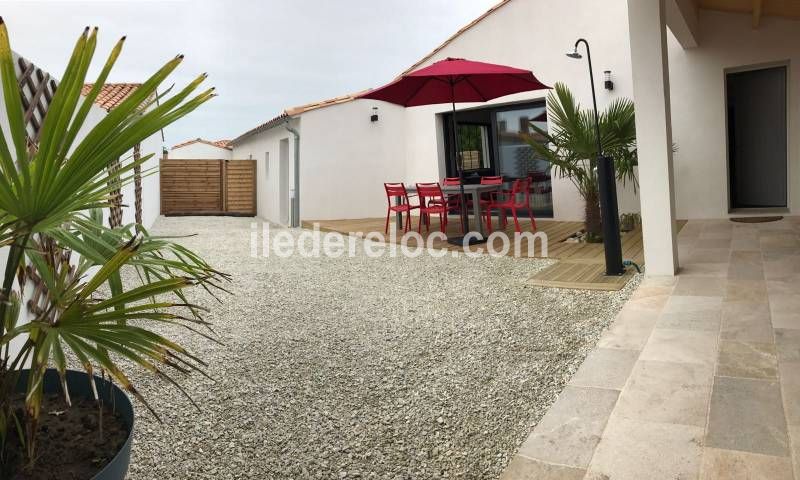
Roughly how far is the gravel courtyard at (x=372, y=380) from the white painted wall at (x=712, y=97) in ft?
14.8

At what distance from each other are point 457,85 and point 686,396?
5815 millimetres

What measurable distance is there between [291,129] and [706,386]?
32.4 ft

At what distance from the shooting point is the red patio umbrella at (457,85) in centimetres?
612

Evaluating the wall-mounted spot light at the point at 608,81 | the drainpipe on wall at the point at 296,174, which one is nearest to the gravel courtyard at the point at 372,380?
the wall-mounted spot light at the point at 608,81

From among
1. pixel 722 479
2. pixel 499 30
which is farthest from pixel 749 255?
pixel 499 30

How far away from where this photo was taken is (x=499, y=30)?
952 centimetres

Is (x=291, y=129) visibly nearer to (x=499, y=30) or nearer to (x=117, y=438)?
(x=499, y=30)

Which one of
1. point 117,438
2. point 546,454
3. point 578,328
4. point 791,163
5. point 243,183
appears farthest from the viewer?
point 243,183

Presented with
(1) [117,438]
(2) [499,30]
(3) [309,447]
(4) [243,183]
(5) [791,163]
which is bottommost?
(3) [309,447]

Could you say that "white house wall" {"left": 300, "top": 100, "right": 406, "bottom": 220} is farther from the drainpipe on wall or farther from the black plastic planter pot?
the black plastic planter pot

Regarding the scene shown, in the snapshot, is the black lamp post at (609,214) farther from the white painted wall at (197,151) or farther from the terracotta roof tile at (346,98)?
the white painted wall at (197,151)

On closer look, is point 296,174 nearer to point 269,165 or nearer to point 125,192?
point 269,165

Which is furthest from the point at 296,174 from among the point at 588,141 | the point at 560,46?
the point at 588,141

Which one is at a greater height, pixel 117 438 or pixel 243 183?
pixel 243 183
